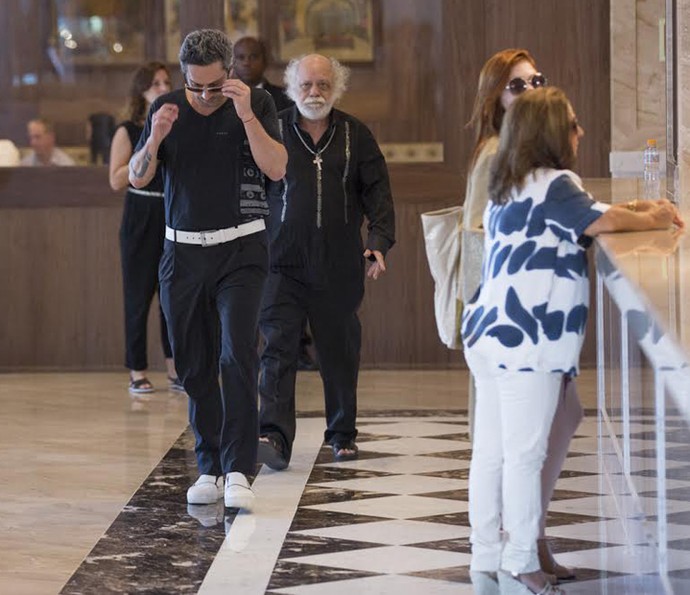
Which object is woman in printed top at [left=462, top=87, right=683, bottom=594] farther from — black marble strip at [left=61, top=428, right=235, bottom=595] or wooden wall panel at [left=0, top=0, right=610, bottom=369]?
wooden wall panel at [left=0, top=0, right=610, bottom=369]

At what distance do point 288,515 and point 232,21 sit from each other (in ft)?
16.1

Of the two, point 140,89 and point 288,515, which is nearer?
point 288,515

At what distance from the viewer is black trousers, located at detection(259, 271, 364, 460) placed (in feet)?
20.3

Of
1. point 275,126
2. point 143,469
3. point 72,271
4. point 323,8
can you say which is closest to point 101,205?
point 72,271

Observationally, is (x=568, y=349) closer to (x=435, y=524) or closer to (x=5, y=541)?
(x=435, y=524)

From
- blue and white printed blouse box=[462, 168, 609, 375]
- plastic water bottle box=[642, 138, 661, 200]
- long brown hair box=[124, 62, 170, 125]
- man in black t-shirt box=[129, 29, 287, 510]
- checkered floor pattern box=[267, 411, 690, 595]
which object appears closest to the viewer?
checkered floor pattern box=[267, 411, 690, 595]

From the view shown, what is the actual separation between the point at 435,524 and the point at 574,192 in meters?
1.68

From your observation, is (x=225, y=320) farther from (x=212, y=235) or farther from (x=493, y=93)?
(x=493, y=93)

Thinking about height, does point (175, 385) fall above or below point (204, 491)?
below

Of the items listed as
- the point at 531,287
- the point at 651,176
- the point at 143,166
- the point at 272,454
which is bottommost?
the point at 272,454

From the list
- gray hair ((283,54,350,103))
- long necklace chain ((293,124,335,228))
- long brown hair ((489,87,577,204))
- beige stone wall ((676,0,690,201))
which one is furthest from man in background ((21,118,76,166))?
long brown hair ((489,87,577,204))

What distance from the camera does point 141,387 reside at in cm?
844

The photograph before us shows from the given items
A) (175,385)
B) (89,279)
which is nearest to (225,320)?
(175,385)

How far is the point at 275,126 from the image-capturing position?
5.41 meters
